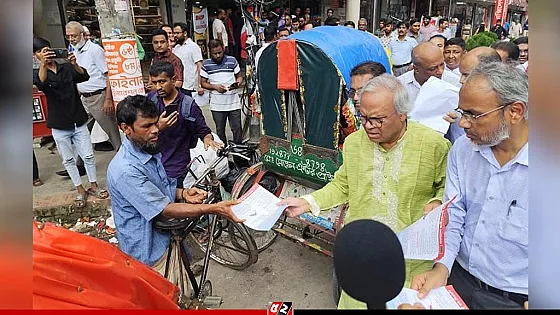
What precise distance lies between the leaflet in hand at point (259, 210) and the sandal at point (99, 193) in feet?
9.08

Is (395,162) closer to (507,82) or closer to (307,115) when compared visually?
(507,82)

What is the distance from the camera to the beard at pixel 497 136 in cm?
143

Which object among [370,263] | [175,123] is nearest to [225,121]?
[175,123]

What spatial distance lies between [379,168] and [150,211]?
1.18m

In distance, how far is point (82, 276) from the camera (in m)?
1.40

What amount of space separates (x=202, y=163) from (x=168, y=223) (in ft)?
4.45

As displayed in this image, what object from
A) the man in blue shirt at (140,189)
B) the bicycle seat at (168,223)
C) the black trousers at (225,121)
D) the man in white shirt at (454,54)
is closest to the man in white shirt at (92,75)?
the black trousers at (225,121)

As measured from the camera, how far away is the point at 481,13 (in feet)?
57.5

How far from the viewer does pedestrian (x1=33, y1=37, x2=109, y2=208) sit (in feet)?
12.3
